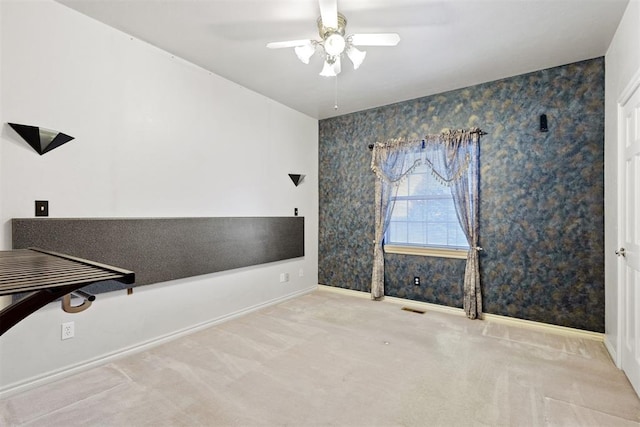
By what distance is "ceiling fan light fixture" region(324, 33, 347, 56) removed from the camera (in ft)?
7.14

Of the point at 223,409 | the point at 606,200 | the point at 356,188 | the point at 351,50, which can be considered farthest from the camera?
the point at 356,188

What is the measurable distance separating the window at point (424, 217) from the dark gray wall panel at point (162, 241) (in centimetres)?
164

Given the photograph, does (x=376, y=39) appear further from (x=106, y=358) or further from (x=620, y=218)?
(x=106, y=358)

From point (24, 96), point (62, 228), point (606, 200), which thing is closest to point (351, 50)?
point (24, 96)

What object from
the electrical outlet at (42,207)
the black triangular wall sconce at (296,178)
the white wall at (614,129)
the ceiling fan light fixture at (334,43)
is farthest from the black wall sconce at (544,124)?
the electrical outlet at (42,207)

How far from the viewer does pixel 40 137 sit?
2.20 m

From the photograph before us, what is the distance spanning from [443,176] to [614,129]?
1600 millimetres

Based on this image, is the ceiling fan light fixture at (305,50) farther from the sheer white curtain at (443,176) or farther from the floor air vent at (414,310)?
the floor air vent at (414,310)

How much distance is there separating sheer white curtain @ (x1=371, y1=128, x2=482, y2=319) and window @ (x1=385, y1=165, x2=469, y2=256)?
103 mm

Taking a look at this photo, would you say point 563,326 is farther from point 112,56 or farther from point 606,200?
point 112,56

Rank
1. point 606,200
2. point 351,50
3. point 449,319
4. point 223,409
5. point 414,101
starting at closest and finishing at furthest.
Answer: point 223,409 < point 351,50 < point 606,200 < point 449,319 < point 414,101

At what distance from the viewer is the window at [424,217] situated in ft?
12.9

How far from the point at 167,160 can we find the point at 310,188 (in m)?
2.36

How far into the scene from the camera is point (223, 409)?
198 centimetres
